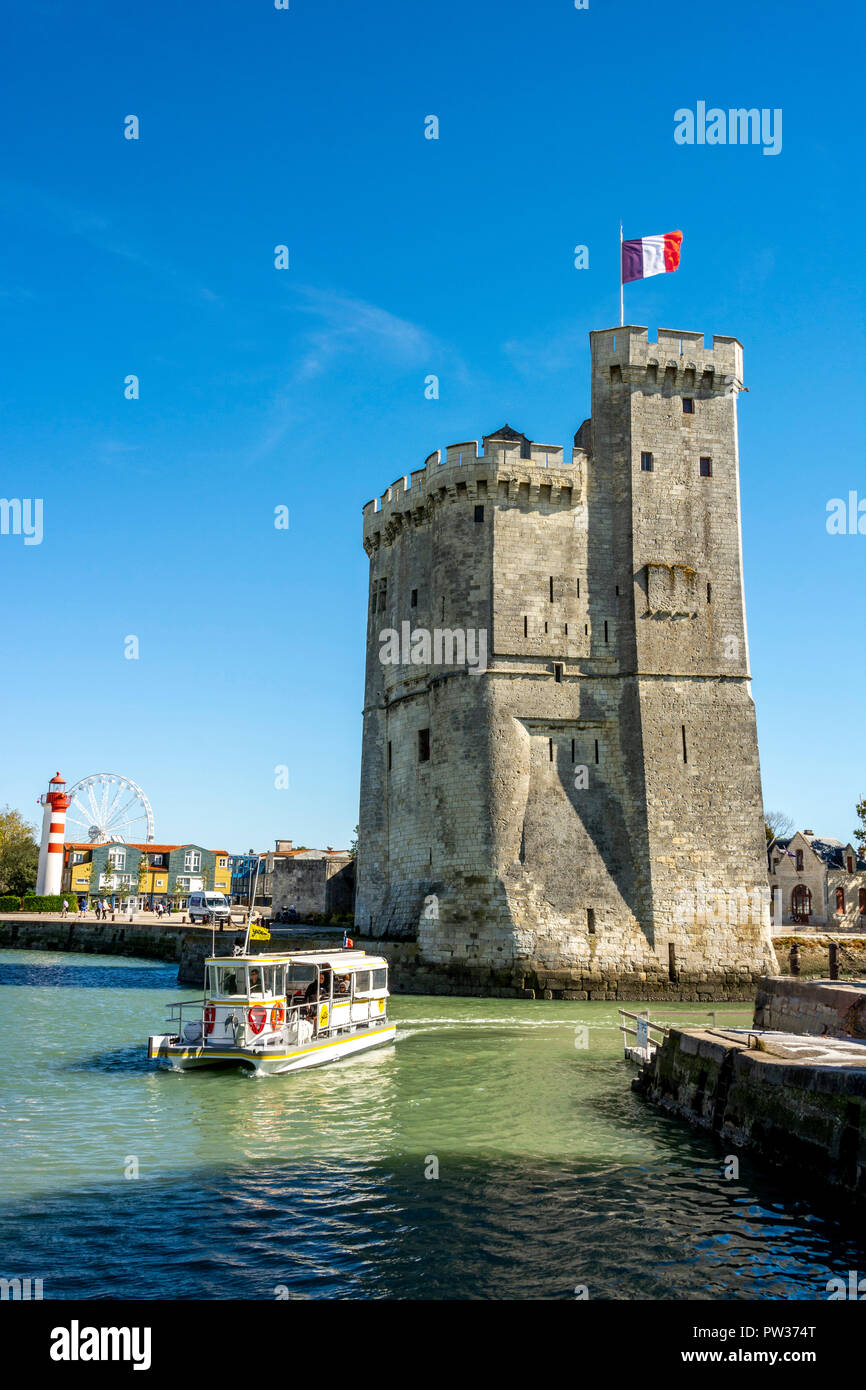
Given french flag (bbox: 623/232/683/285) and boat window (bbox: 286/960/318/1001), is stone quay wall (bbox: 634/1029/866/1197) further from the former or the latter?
french flag (bbox: 623/232/683/285)

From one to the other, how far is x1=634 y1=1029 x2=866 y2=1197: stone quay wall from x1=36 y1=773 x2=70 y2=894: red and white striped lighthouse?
68604 mm

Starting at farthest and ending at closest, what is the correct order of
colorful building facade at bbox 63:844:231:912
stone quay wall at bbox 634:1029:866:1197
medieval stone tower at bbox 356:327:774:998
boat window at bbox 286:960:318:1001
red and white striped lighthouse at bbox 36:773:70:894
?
colorful building facade at bbox 63:844:231:912, red and white striped lighthouse at bbox 36:773:70:894, medieval stone tower at bbox 356:327:774:998, boat window at bbox 286:960:318:1001, stone quay wall at bbox 634:1029:866:1197

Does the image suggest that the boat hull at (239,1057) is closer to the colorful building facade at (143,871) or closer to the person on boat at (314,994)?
the person on boat at (314,994)

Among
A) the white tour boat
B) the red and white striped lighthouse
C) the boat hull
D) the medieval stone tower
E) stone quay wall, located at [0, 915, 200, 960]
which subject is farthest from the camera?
the red and white striped lighthouse

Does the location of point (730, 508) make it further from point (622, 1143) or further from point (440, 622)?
point (622, 1143)

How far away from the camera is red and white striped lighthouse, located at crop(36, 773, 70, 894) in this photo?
78.8 meters

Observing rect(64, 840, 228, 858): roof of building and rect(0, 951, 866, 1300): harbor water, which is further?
rect(64, 840, 228, 858): roof of building

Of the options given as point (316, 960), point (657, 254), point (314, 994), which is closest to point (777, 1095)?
point (316, 960)

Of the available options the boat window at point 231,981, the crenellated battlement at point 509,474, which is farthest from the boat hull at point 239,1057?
the crenellated battlement at point 509,474

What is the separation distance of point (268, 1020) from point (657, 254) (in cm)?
2854

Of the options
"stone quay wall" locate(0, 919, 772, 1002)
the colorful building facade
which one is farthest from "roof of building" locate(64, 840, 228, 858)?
"stone quay wall" locate(0, 919, 772, 1002)

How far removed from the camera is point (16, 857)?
83.6m

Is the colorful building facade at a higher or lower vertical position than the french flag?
lower
